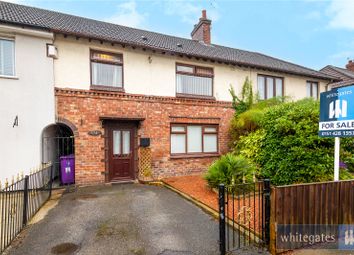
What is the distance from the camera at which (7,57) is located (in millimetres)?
8508

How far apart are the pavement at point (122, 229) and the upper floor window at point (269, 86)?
8.80m

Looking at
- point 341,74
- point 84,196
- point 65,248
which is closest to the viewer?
point 65,248

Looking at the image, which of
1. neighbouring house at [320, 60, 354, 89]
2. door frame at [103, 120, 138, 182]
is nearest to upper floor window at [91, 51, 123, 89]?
door frame at [103, 120, 138, 182]

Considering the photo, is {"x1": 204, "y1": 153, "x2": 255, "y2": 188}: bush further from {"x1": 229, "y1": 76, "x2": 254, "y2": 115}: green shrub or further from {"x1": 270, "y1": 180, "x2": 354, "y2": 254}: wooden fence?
{"x1": 229, "y1": 76, "x2": 254, "y2": 115}: green shrub

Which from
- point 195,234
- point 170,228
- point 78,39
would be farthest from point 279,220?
point 78,39

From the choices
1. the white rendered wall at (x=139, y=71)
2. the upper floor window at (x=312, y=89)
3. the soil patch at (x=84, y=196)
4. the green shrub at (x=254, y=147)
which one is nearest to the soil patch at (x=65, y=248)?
the soil patch at (x=84, y=196)

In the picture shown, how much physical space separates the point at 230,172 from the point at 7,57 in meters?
9.02

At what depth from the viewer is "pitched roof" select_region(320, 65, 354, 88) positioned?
17.4 m

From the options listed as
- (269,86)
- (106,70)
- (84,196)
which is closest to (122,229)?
(84,196)

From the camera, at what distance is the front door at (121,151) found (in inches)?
396

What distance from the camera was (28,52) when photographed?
8672 millimetres

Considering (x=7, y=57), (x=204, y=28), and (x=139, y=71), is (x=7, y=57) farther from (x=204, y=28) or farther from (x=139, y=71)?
(x=204, y=28)

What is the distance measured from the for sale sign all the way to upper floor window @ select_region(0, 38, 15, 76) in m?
10.0

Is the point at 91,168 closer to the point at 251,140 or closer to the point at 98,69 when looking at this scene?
the point at 98,69
